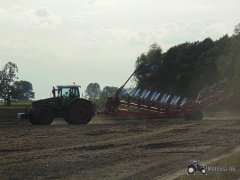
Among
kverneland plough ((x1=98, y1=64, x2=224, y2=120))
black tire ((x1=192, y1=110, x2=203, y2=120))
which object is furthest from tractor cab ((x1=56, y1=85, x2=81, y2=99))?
black tire ((x1=192, y1=110, x2=203, y2=120))

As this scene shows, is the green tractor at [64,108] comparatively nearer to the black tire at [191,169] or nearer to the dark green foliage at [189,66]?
the black tire at [191,169]

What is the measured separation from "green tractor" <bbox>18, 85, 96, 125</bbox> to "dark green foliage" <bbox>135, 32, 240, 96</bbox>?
3545 centimetres

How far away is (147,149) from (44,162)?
4.03m

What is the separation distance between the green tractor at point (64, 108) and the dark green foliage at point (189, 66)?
1396 inches

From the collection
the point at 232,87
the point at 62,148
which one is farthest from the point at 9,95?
the point at 62,148

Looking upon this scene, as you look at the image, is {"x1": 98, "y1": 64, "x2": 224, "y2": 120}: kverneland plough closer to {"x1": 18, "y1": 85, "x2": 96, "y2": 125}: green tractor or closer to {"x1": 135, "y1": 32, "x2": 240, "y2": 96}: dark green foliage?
{"x1": 18, "y1": 85, "x2": 96, "y2": 125}: green tractor

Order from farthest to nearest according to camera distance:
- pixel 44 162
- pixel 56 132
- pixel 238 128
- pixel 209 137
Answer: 1. pixel 238 128
2. pixel 56 132
3. pixel 209 137
4. pixel 44 162

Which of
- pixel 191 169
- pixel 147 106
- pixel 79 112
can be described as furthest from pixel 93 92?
pixel 191 169

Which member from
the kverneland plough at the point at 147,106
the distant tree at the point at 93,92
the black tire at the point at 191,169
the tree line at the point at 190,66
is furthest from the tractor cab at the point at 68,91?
→ the tree line at the point at 190,66

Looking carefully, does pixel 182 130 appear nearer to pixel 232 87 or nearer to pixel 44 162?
pixel 44 162

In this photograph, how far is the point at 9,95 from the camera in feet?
290

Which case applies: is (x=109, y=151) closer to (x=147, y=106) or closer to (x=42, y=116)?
(x=42, y=116)

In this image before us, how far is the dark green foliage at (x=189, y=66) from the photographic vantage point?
221 ft

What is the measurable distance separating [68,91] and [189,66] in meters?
52.2
